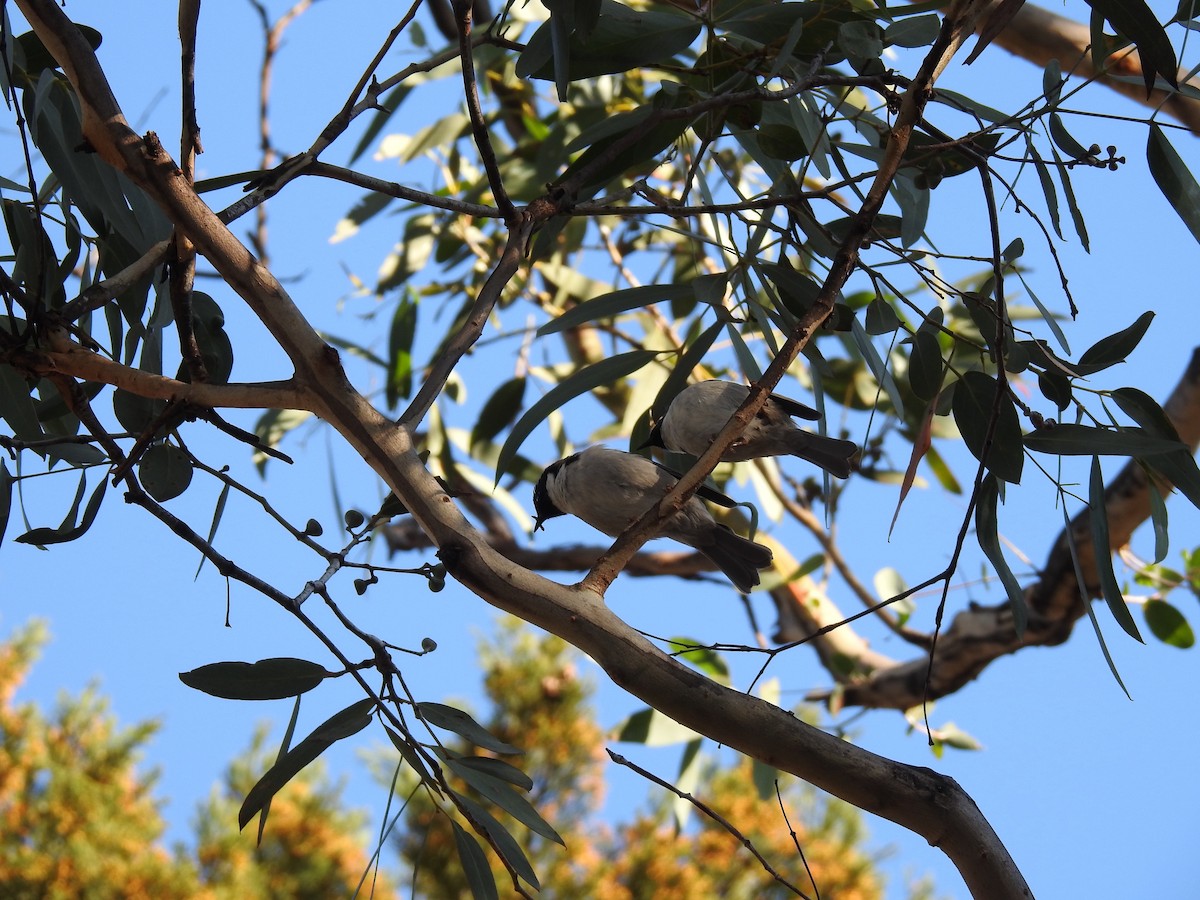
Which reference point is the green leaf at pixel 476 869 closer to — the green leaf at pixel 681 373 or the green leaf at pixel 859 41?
the green leaf at pixel 681 373

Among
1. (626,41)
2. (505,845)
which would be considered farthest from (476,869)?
(626,41)

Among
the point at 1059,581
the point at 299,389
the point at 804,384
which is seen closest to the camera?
the point at 299,389

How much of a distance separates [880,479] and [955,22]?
2.11 metres

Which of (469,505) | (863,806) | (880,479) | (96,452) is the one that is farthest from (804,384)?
(863,806)

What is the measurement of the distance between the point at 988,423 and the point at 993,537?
115 millimetres

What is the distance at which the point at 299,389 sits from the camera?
3.22 feet

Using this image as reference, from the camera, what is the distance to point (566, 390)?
144 centimetres

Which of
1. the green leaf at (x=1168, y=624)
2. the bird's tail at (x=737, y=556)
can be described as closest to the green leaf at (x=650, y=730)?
the bird's tail at (x=737, y=556)

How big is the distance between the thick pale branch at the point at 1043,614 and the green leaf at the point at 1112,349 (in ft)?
3.65

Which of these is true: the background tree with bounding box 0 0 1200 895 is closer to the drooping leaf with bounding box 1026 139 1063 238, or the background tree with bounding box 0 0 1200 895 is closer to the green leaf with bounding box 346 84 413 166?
the drooping leaf with bounding box 1026 139 1063 238

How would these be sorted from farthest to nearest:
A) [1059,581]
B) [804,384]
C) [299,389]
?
[804,384]
[1059,581]
[299,389]

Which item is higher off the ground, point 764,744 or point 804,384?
point 804,384

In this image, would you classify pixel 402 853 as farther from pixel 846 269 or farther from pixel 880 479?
pixel 846 269

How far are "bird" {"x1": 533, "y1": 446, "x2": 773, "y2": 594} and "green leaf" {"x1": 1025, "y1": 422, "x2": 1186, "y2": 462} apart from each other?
1.84ft
